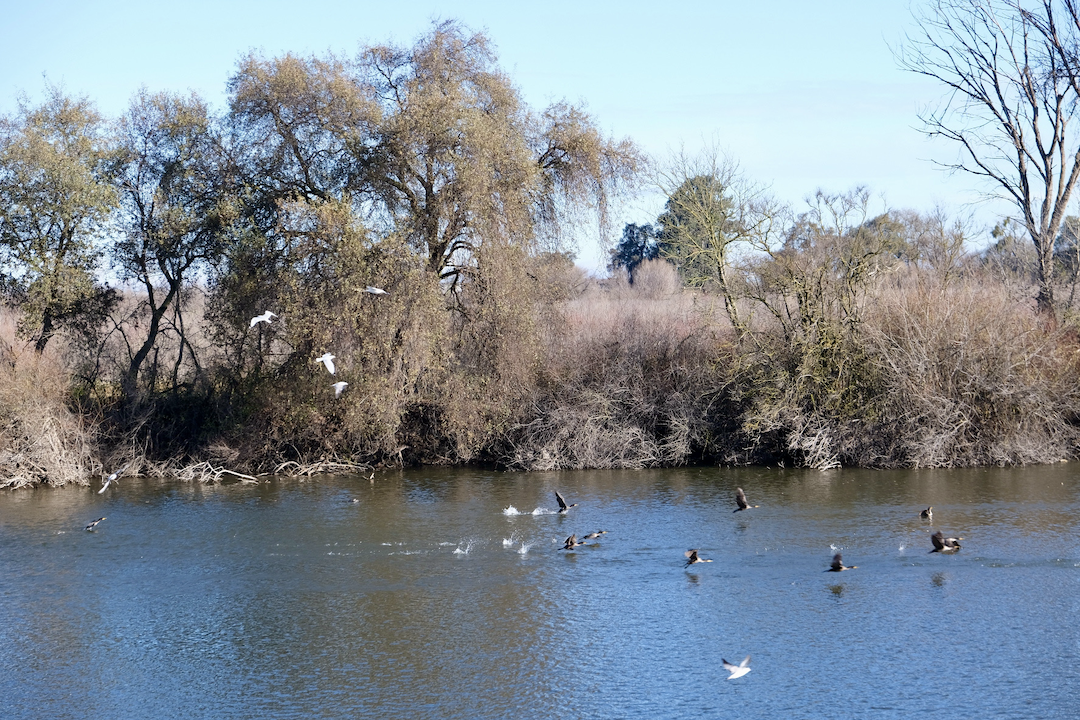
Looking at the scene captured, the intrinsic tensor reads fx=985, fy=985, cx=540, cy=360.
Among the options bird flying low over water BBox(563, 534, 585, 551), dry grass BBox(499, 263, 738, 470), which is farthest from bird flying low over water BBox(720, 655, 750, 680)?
dry grass BBox(499, 263, 738, 470)

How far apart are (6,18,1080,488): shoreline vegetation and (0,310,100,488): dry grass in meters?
0.06

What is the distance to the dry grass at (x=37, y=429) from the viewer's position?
76.1 feet

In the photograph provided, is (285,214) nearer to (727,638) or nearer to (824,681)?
(727,638)

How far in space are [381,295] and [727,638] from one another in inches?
528

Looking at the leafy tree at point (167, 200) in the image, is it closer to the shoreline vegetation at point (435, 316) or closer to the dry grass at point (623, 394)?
the shoreline vegetation at point (435, 316)

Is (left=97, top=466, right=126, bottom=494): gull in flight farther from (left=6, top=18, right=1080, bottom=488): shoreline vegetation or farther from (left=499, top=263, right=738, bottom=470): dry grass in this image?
(left=499, top=263, right=738, bottom=470): dry grass

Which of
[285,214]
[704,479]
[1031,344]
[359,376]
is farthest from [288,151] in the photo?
[1031,344]

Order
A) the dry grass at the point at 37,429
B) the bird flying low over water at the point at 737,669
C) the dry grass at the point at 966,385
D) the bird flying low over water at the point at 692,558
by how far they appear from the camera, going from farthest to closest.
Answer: the dry grass at the point at 966,385 < the dry grass at the point at 37,429 < the bird flying low over water at the point at 692,558 < the bird flying low over water at the point at 737,669

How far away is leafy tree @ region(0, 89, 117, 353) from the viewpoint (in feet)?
82.1

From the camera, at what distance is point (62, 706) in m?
10.4

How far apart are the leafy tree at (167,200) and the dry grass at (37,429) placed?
2.24 meters

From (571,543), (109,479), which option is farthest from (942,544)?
(109,479)

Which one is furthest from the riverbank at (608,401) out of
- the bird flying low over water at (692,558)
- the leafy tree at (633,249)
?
the leafy tree at (633,249)

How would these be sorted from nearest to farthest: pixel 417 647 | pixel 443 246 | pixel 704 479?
pixel 417 647 → pixel 704 479 → pixel 443 246
